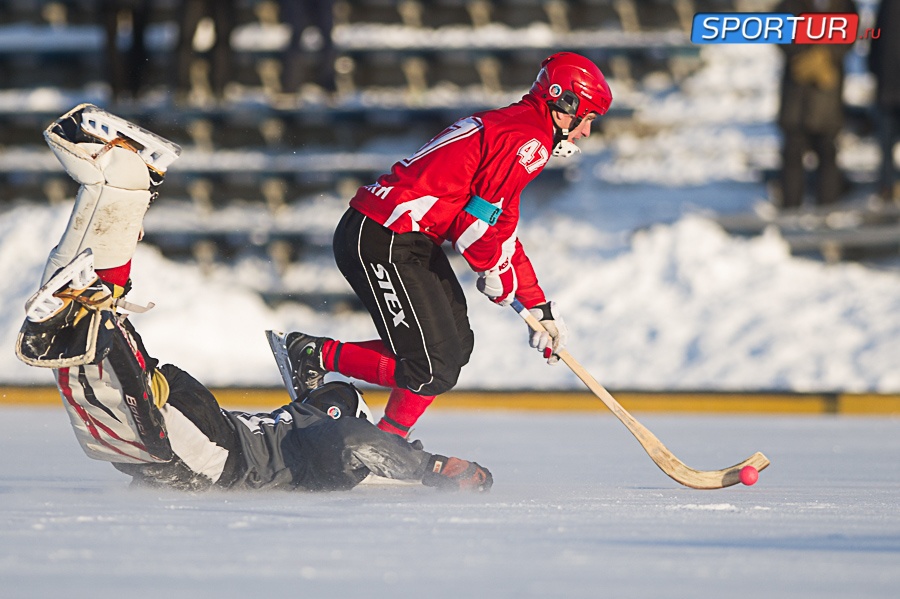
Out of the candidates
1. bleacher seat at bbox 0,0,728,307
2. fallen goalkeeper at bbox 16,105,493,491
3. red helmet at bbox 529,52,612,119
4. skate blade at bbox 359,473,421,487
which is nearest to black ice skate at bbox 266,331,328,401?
skate blade at bbox 359,473,421,487

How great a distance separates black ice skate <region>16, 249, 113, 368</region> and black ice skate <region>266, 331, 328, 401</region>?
1.10 metres

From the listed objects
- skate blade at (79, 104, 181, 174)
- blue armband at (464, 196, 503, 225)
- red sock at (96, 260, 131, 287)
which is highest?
blue armband at (464, 196, 503, 225)

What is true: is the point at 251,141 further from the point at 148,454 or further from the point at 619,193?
the point at 148,454

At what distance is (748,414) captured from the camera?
6.48 metres

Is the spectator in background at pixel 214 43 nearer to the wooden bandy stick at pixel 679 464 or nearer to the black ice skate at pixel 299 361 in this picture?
the black ice skate at pixel 299 361

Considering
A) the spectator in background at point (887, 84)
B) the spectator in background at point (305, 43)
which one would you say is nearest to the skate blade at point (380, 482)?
the spectator in background at point (887, 84)

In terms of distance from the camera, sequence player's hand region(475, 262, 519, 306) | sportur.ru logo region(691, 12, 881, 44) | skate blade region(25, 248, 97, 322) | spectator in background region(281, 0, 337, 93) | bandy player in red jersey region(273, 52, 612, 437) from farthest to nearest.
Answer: spectator in background region(281, 0, 337, 93)
sportur.ru logo region(691, 12, 881, 44)
player's hand region(475, 262, 519, 306)
bandy player in red jersey region(273, 52, 612, 437)
skate blade region(25, 248, 97, 322)

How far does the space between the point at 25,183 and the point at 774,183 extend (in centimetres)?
527

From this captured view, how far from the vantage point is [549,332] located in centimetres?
387

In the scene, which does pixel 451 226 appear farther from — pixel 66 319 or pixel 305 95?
pixel 305 95

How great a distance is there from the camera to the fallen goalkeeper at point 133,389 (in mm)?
3018

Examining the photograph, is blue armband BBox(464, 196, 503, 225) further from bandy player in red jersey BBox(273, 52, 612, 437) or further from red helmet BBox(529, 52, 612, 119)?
red helmet BBox(529, 52, 612, 119)

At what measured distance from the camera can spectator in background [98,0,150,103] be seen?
9477mm

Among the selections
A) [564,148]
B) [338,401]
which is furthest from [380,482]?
[564,148]
